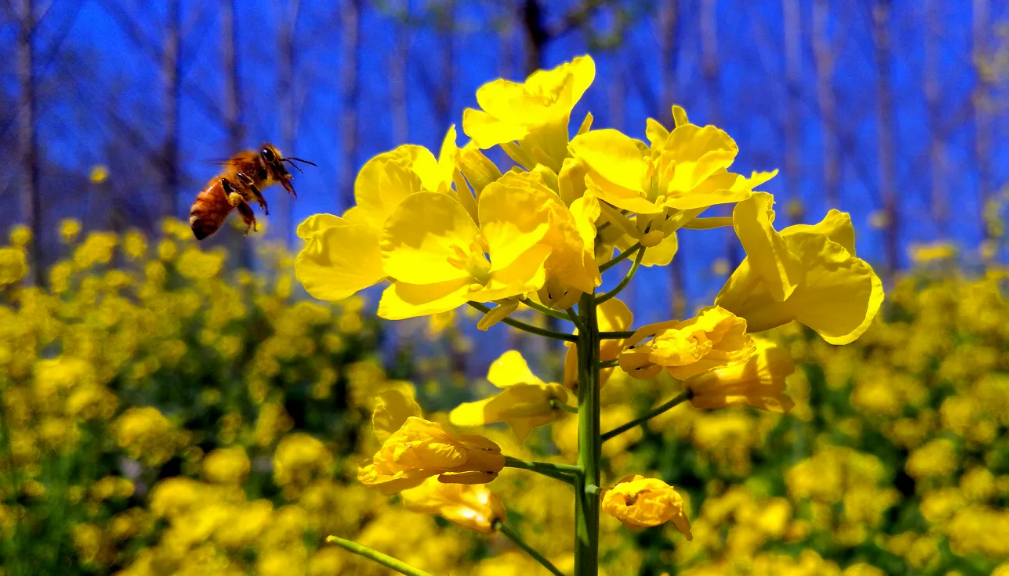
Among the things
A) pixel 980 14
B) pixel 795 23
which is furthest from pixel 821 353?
pixel 980 14

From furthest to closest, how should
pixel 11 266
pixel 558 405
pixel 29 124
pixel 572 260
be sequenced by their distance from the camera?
1. pixel 29 124
2. pixel 11 266
3. pixel 558 405
4. pixel 572 260

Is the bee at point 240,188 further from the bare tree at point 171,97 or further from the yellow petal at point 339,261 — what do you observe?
the bare tree at point 171,97

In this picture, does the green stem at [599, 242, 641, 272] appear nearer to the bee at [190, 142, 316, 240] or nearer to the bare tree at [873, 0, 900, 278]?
the bee at [190, 142, 316, 240]

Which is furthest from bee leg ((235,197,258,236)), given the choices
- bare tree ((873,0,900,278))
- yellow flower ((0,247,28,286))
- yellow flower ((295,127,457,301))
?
bare tree ((873,0,900,278))

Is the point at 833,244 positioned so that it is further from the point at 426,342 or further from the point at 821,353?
the point at 426,342

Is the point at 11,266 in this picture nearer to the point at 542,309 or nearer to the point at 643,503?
the point at 542,309

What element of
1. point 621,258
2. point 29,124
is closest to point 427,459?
point 621,258
